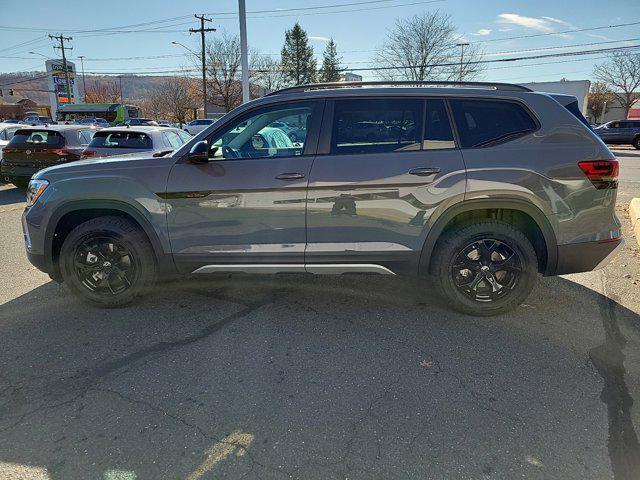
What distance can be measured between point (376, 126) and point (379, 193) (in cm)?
61

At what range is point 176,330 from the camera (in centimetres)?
366

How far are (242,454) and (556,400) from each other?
1958 millimetres

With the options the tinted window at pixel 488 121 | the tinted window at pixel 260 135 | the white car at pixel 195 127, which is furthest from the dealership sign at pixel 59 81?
the tinted window at pixel 488 121

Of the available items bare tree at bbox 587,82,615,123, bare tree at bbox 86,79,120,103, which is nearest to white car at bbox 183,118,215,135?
bare tree at bbox 587,82,615,123

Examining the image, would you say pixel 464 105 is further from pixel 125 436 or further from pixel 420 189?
pixel 125 436

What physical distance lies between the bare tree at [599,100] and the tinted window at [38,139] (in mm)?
72180

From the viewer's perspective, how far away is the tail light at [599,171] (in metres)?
3.53

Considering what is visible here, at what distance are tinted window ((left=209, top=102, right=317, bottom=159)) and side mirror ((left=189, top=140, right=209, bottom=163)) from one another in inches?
6.0

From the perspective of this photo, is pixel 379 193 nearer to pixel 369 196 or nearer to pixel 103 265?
pixel 369 196

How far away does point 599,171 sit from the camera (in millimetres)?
3537

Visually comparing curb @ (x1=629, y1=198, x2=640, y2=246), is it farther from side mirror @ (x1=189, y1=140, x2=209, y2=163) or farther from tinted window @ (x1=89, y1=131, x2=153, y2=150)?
tinted window @ (x1=89, y1=131, x2=153, y2=150)

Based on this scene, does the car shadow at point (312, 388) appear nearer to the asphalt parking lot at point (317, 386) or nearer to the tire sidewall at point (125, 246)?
the asphalt parking lot at point (317, 386)

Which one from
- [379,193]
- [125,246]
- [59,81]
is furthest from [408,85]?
[59,81]

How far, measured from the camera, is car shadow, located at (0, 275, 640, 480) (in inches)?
88.4
